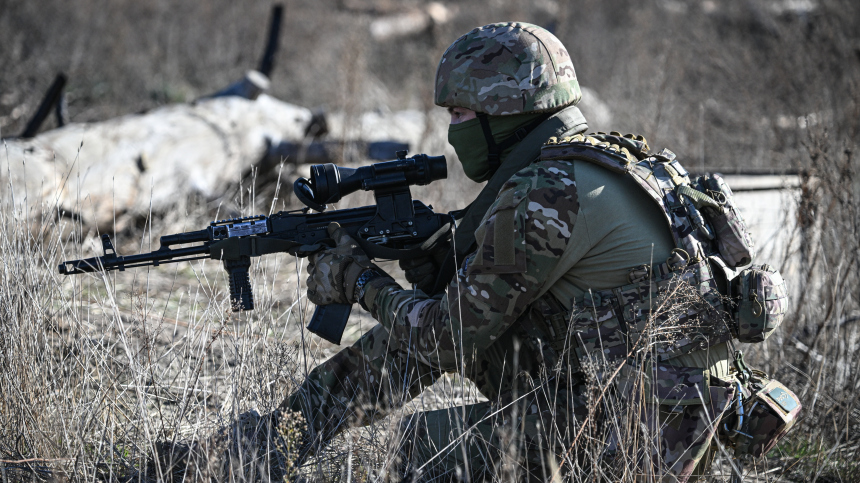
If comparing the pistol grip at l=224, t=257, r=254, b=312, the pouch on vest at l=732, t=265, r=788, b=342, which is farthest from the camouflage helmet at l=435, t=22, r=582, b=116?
the pistol grip at l=224, t=257, r=254, b=312

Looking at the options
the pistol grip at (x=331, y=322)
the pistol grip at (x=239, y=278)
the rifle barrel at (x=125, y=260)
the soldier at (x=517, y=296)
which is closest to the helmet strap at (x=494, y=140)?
the soldier at (x=517, y=296)

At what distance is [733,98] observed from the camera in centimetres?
984

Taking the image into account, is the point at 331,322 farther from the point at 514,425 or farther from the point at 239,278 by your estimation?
the point at 514,425

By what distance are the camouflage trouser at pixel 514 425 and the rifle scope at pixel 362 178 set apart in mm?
606

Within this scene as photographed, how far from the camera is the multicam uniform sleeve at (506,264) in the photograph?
2.26 meters

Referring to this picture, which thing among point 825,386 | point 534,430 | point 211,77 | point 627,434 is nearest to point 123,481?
point 534,430

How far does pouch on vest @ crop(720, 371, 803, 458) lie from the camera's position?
238 cm

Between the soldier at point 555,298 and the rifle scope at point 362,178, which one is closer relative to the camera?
the soldier at point 555,298

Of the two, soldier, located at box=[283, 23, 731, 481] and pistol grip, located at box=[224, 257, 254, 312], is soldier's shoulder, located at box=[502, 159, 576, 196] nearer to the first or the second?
soldier, located at box=[283, 23, 731, 481]

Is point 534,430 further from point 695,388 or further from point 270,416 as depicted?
point 270,416

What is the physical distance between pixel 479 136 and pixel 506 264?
2.14 feet

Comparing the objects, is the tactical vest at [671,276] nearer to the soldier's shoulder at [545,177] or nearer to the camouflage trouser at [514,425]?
the soldier's shoulder at [545,177]

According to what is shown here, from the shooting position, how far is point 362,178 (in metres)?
2.87

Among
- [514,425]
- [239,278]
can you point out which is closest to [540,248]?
[514,425]
